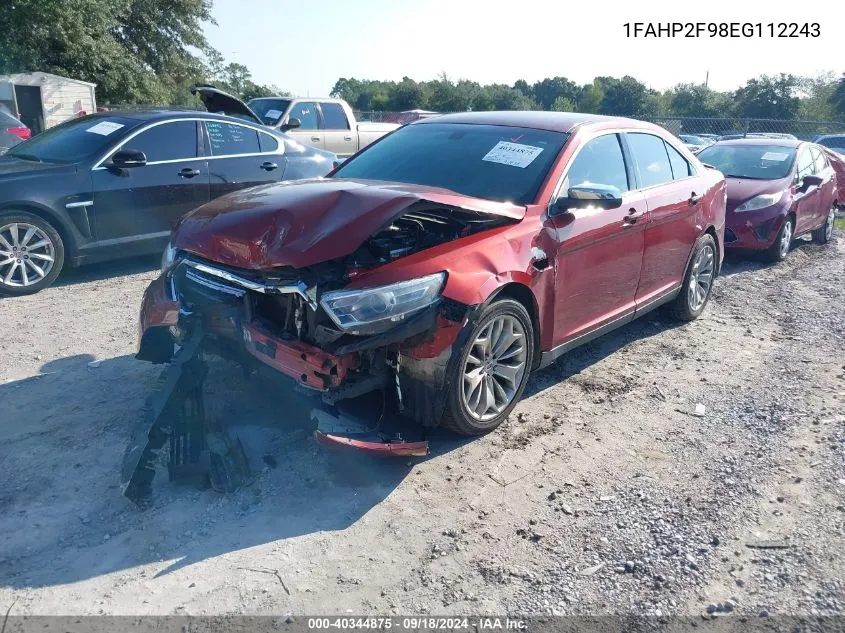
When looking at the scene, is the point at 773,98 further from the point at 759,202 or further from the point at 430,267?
the point at 430,267

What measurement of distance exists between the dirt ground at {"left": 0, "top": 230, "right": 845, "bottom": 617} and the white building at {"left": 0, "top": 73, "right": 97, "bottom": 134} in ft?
62.6

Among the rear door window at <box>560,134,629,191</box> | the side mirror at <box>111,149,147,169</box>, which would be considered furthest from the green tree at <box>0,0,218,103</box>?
the rear door window at <box>560,134,629,191</box>

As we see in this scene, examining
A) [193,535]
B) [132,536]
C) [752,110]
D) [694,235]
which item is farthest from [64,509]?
[752,110]

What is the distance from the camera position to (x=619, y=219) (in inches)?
187

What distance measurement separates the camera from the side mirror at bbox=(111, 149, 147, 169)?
21.7ft

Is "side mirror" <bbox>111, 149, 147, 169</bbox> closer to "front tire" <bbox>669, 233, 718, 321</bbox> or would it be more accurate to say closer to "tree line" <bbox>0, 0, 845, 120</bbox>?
"front tire" <bbox>669, 233, 718, 321</bbox>

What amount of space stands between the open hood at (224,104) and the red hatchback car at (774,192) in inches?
247

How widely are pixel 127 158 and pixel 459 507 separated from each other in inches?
201

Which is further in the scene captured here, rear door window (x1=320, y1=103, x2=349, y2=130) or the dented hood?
rear door window (x1=320, y1=103, x2=349, y2=130)

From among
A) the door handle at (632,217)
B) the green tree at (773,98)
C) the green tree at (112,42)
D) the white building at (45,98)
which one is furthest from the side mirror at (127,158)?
the green tree at (773,98)

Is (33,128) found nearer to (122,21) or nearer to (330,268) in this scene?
(122,21)

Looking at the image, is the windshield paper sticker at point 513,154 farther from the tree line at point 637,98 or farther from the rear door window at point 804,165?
the tree line at point 637,98

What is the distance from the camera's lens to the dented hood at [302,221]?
3.34m

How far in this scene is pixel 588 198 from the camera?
4.14 metres
